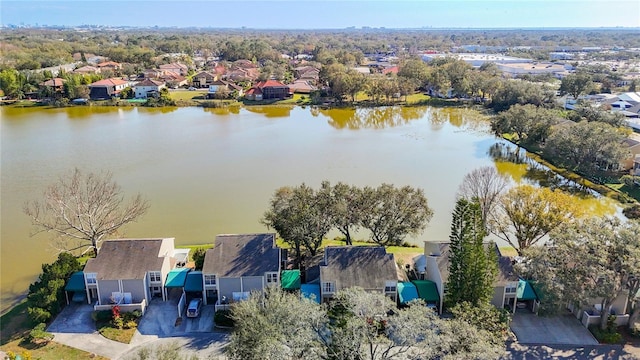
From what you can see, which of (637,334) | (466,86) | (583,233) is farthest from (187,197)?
(466,86)

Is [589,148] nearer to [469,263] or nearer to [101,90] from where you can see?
[469,263]

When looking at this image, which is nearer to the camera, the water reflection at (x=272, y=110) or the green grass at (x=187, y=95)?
the water reflection at (x=272, y=110)

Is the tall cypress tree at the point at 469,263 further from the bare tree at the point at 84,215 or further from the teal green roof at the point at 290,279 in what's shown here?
the bare tree at the point at 84,215

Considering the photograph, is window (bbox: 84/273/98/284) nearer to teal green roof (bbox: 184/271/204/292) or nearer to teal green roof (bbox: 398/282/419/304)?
teal green roof (bbox: 184/271/204/292)

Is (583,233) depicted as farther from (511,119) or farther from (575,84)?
(575,84)

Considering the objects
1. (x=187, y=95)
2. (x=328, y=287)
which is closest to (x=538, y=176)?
(x=328, y=287)

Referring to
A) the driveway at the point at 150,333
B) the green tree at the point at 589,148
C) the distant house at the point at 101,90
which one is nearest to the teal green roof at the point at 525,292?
the driveway at the point at 150,333
